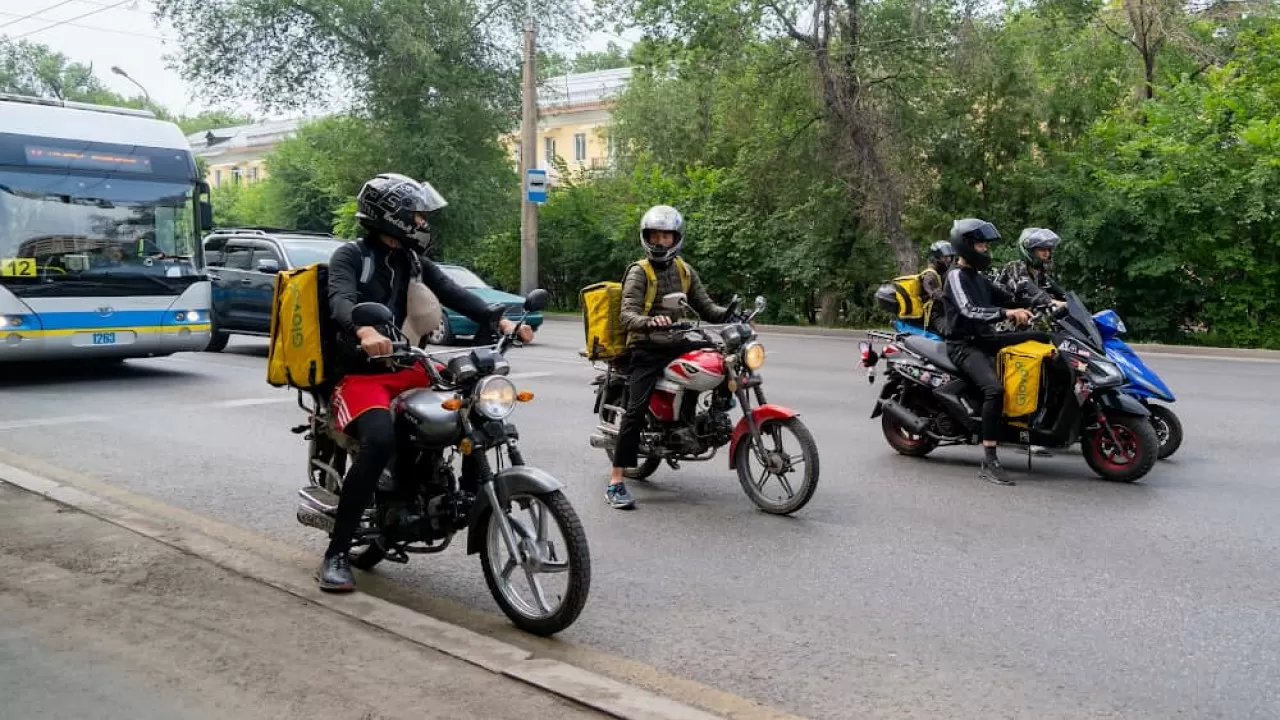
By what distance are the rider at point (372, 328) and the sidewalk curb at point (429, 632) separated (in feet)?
0.82

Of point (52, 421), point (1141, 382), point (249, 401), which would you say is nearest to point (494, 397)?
point (1141, 382)

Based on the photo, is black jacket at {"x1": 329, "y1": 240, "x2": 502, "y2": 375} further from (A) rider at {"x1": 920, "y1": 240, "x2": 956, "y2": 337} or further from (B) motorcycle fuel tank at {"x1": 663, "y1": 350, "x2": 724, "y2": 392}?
(A) rider at {"x1": 920, "y1": 240, "x2": 956, "y2": 337}

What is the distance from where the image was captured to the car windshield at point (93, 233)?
12.7 metres

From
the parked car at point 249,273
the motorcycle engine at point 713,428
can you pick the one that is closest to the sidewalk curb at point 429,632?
the motorcycle engine at point 713,428

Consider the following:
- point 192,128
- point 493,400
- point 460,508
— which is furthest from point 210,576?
point 192,128

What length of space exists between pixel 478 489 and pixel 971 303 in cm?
453

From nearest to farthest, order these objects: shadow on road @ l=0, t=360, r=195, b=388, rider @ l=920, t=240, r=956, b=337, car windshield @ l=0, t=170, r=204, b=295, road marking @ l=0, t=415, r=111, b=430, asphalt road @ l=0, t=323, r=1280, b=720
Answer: asphalt road @ l=0, t=323, r=1280, b=720 → rider @ l=920, t=240, r=956, b=337 → road marking @ l=0, t=415, r=111, b=430 → car windshield @ l=0, t=170, r=204, b=295 → shadow on road @ l=0, t=360, r=195, b=388

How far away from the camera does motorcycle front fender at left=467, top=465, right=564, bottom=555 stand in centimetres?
462

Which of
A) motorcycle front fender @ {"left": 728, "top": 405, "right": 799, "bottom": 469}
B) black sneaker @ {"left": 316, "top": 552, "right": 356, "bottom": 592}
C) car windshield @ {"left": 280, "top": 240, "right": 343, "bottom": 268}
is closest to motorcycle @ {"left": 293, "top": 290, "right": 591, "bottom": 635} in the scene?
black sneaker @ {"left": 316, "top": 552, "right": 356, "bottom": 592}

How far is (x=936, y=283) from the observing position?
980 centimetres

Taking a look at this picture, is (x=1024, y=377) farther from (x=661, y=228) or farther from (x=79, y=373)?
(x=79, y=373)

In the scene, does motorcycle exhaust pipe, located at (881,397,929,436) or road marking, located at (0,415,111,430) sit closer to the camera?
motorcycle exhaust pipe, located at (881,397,929,436)

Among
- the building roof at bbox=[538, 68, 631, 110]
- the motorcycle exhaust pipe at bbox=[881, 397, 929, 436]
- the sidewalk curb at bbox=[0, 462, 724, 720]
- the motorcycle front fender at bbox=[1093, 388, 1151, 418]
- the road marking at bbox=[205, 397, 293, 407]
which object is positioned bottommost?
the road marking at bbox=[205, 397, 293, 407]

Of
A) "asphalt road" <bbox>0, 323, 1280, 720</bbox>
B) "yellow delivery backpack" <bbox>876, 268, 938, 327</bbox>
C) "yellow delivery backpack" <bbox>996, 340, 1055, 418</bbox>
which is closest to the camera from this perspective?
"asphalt road" <bbox>0, 323, 1280, 720</bbox>
